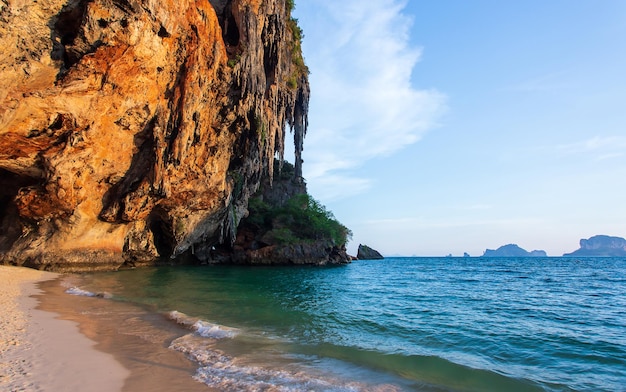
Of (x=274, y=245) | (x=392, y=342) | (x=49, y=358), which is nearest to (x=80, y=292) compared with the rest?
(x=49, y=358)

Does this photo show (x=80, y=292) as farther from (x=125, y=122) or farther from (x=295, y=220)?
(x=295, y=220)

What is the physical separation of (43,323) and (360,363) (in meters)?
7.58

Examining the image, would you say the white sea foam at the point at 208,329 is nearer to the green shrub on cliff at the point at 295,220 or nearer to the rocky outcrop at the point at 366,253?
the green shrub on cliff at the point at 295,220

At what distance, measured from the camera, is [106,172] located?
2097 cm

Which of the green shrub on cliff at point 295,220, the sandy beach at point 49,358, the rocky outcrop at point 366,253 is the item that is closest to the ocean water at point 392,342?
the sandy beach at point 49,358

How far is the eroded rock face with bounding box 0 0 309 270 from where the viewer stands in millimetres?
15344

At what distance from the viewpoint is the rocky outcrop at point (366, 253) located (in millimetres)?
84812

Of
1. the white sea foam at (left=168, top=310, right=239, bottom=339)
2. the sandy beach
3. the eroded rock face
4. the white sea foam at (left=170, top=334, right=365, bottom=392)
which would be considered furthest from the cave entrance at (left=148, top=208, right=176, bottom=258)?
the white sea foam at (left=170, top=334, right=365, bottom=392)

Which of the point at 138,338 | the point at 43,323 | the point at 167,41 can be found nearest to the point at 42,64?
the point at 167,41

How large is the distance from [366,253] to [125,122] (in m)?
72.2

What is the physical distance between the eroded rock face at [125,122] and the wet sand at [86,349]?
9.15 metres

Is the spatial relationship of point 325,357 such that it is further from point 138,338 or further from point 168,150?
point 168,150

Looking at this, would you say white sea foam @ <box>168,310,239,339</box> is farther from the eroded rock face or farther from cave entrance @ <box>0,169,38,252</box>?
cave entrance @ <box>0,169,38,252</box>

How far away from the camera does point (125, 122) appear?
20109mm
